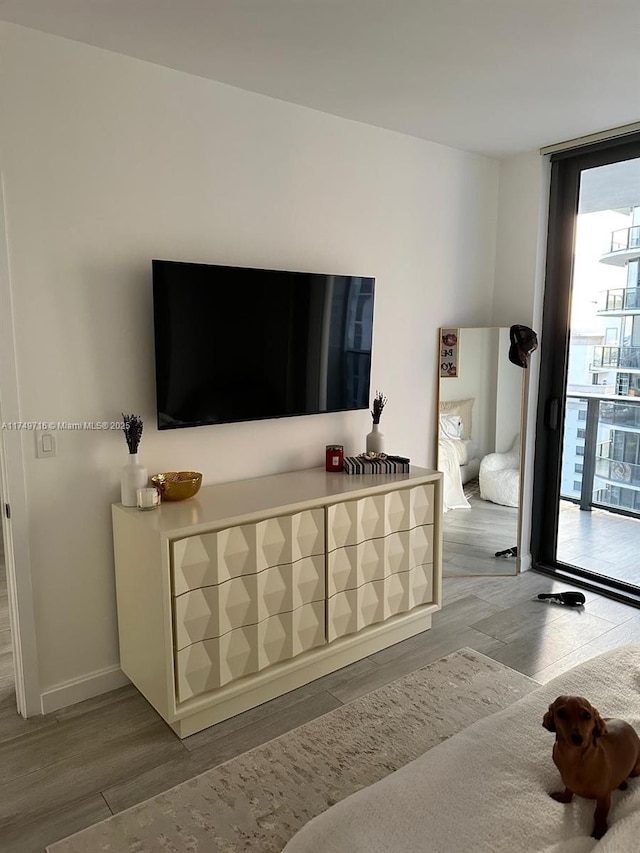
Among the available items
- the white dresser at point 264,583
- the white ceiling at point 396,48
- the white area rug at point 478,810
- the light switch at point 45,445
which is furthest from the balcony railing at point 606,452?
the light switch at point 45,445

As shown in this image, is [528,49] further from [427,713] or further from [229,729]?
[229,729]

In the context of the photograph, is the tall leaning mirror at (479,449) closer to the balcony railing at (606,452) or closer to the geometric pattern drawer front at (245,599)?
the balcony railing at (606,452)

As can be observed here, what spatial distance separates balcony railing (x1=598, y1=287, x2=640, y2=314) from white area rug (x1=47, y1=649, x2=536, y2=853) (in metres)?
2.09

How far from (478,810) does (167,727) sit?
153cm

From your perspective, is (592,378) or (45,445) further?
(592,378)

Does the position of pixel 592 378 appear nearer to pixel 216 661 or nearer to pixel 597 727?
pixel 216 661

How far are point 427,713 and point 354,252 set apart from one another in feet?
7.38

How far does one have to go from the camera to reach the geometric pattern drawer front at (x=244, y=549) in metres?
2.28

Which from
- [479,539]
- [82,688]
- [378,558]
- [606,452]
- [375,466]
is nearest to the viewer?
[82,688]

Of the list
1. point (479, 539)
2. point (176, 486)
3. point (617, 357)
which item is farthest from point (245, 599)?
point (617, 357)

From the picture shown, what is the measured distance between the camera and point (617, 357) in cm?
358

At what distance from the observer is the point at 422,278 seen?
366 cm

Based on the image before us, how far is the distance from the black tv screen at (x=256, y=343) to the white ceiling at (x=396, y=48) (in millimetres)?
812

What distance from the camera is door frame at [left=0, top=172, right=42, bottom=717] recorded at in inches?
90.3
